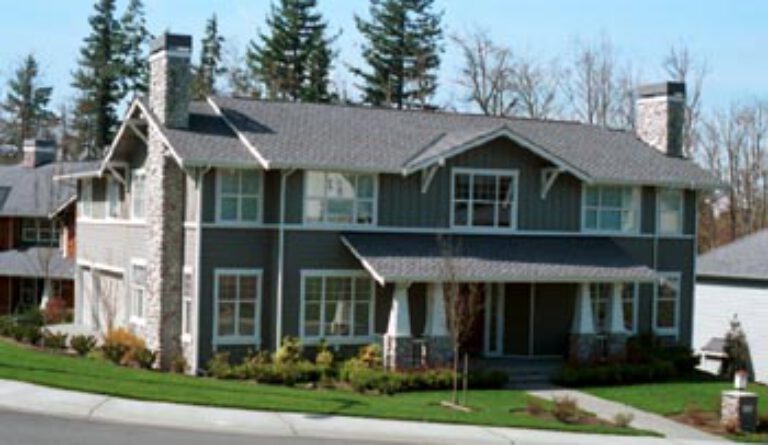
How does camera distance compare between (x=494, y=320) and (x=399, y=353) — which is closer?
(x=399, y=353)

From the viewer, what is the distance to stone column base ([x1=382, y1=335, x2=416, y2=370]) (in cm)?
2673

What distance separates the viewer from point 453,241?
95.2 ft

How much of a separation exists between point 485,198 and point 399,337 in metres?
5.21

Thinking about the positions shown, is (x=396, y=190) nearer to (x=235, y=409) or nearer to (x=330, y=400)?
(x=330, y=400)

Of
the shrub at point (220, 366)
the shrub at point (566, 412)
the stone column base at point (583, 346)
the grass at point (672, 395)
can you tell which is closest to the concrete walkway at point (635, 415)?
the grass at point (672, 395)

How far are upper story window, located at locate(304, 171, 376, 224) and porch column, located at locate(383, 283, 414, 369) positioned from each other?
2431 mm

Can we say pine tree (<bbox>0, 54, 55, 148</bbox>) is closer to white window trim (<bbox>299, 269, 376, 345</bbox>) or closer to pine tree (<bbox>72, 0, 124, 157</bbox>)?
pine tree (<bbox>72, 0, 124, 157</bbox>)

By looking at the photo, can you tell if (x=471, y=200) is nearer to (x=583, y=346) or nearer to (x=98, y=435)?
(x=583, y=346)

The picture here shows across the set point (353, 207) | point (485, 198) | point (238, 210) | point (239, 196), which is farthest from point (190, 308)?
point (485, 198)

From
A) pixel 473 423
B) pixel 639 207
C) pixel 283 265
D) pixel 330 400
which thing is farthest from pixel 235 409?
pixel 639 207

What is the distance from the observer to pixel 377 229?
28.4 metres

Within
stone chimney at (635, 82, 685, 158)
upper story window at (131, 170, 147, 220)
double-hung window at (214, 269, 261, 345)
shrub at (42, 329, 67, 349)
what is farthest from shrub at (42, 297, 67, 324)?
stone chimney at (635, 82, 685, 158)

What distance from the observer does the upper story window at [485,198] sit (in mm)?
29453

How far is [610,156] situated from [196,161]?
1323cm
